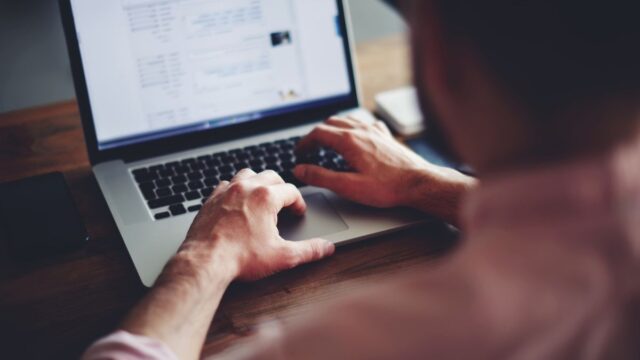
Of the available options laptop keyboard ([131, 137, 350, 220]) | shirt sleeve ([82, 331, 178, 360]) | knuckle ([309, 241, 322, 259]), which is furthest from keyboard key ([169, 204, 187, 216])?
shirt sleeve ([82, 331, 178, 360])

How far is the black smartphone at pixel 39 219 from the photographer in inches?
39.1

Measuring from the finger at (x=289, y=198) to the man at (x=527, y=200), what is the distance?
0.44 metres

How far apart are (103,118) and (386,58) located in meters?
0.66

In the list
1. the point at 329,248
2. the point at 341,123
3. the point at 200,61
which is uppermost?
the point at 200,61

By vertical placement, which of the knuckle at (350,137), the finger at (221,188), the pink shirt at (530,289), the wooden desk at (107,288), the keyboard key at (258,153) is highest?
the pink shirt at (530,289)

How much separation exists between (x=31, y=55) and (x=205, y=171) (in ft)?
3.86

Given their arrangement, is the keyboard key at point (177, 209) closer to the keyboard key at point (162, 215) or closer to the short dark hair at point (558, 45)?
the keyboard key at point (162, 215)

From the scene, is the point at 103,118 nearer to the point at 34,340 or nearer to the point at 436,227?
the point at 34,340

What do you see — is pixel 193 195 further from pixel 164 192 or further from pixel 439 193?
pixel 439 193

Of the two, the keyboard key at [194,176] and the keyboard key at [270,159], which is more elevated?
the keyboard key at [194,176]

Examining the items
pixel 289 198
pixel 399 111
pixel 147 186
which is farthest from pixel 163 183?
pixel 399 111

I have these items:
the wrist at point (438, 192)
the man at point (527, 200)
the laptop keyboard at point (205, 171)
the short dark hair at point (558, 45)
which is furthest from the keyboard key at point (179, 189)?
the short dark hair at point (558, 45)

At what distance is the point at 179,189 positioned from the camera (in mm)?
1112

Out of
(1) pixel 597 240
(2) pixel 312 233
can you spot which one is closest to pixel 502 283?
(1) pixel 597 240
